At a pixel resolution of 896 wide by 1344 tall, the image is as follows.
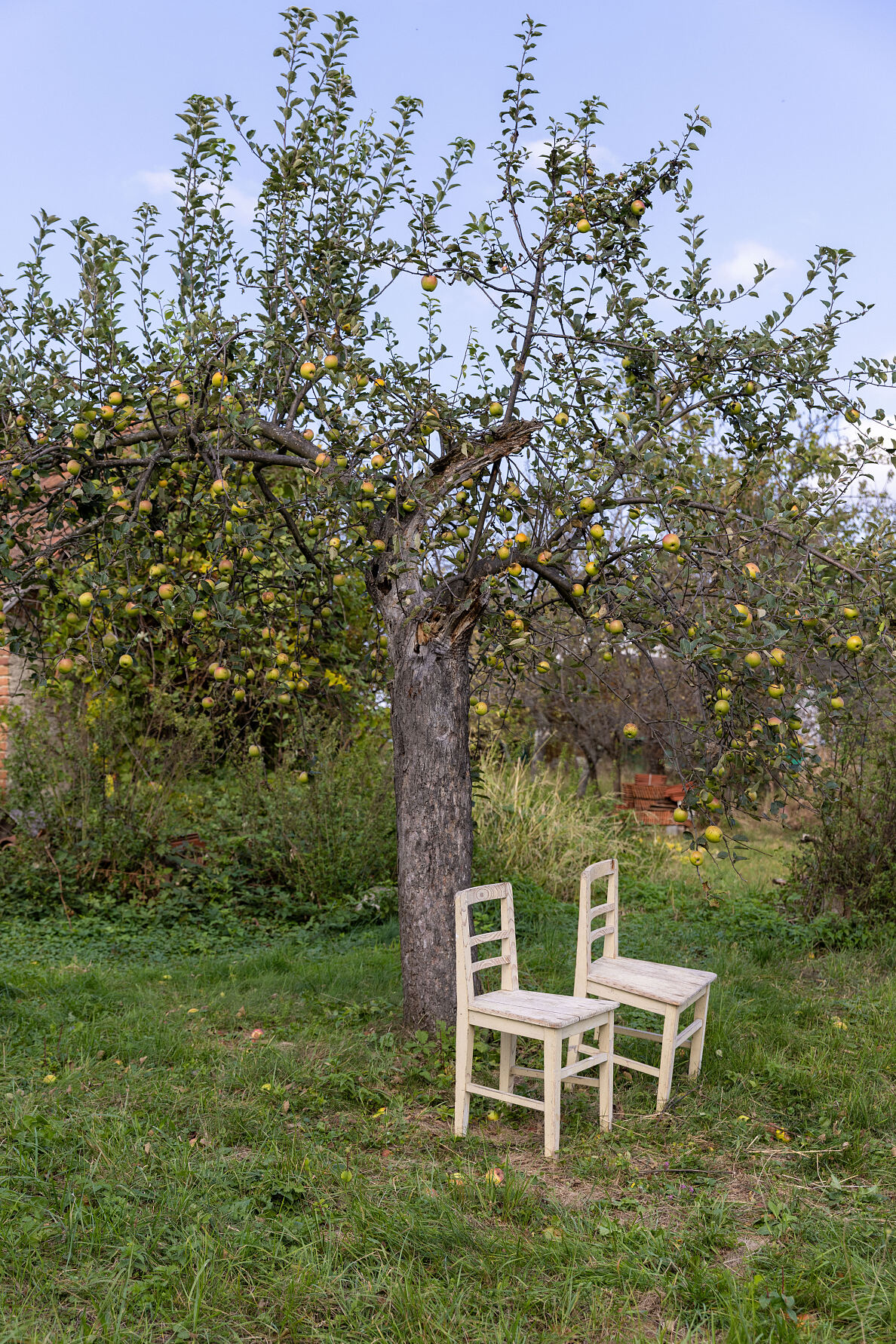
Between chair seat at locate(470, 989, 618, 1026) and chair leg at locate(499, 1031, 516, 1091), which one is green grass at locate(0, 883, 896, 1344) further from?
chair seat at locate(470, 989, 618, 1026)

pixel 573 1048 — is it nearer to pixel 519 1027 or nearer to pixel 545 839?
pixel 519 1027

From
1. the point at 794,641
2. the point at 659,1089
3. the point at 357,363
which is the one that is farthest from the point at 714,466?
the point at 659,1089

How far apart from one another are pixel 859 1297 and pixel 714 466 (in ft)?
9.17

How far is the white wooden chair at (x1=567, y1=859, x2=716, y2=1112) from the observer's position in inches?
148

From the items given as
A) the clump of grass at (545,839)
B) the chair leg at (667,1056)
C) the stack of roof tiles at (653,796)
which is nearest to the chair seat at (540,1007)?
the chair leg at (667,1056)

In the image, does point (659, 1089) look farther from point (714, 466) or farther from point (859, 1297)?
point (714, 466)

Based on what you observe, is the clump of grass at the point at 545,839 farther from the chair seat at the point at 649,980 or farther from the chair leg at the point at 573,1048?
the chair leg at the point at 573,1048

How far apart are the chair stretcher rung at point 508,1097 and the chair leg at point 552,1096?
0.04m

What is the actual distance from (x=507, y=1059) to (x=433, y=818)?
97 centimetres

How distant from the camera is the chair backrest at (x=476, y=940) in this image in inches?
137

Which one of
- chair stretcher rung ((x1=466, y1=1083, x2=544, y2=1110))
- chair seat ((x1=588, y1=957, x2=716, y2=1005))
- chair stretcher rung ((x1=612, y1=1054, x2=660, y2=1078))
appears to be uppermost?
chair seat ((x1=588, y1=957, x2=716, y2=1005))

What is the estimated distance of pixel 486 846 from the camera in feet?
25.5

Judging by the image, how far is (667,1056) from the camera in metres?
3.75

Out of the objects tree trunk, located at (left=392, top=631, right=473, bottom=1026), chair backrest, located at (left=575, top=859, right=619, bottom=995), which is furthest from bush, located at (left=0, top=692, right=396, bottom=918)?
chair backrest, located at (left=575, top=859, right=619, bottom=995)
